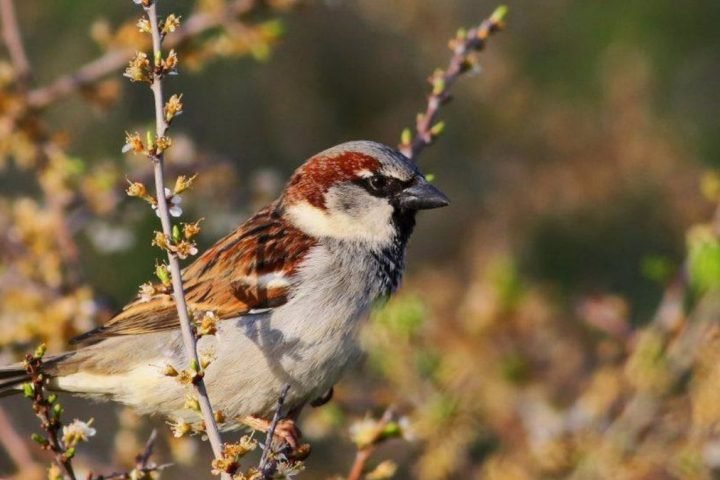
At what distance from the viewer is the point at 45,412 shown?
2.02 m

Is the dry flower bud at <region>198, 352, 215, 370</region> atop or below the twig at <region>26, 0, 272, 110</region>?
below

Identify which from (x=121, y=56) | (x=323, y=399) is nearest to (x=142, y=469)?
(x=323, y=399)

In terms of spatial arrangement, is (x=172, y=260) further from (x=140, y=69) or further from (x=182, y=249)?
(x=140, y=69)

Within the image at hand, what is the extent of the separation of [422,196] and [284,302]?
1.72ft

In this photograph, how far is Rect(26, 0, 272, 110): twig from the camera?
3.74 metres

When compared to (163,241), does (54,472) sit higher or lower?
lower

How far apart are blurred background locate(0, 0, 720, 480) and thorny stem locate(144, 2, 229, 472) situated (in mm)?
925

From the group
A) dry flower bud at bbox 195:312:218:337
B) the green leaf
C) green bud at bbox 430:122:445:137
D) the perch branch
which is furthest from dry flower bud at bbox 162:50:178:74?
the green leaf

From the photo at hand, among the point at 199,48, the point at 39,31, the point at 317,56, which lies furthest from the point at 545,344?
the point at 39,31

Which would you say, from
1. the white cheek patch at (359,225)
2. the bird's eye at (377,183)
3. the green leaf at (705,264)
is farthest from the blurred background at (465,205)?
the bird's eye at (377,183)

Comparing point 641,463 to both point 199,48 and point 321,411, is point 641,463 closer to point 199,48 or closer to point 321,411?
point 321,411

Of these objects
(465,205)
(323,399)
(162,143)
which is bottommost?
(162,143)

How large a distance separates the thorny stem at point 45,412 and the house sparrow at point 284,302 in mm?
1088

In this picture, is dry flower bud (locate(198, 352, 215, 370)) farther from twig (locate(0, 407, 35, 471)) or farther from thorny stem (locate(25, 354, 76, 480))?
twig (locate(0, 407, 35, 471))
